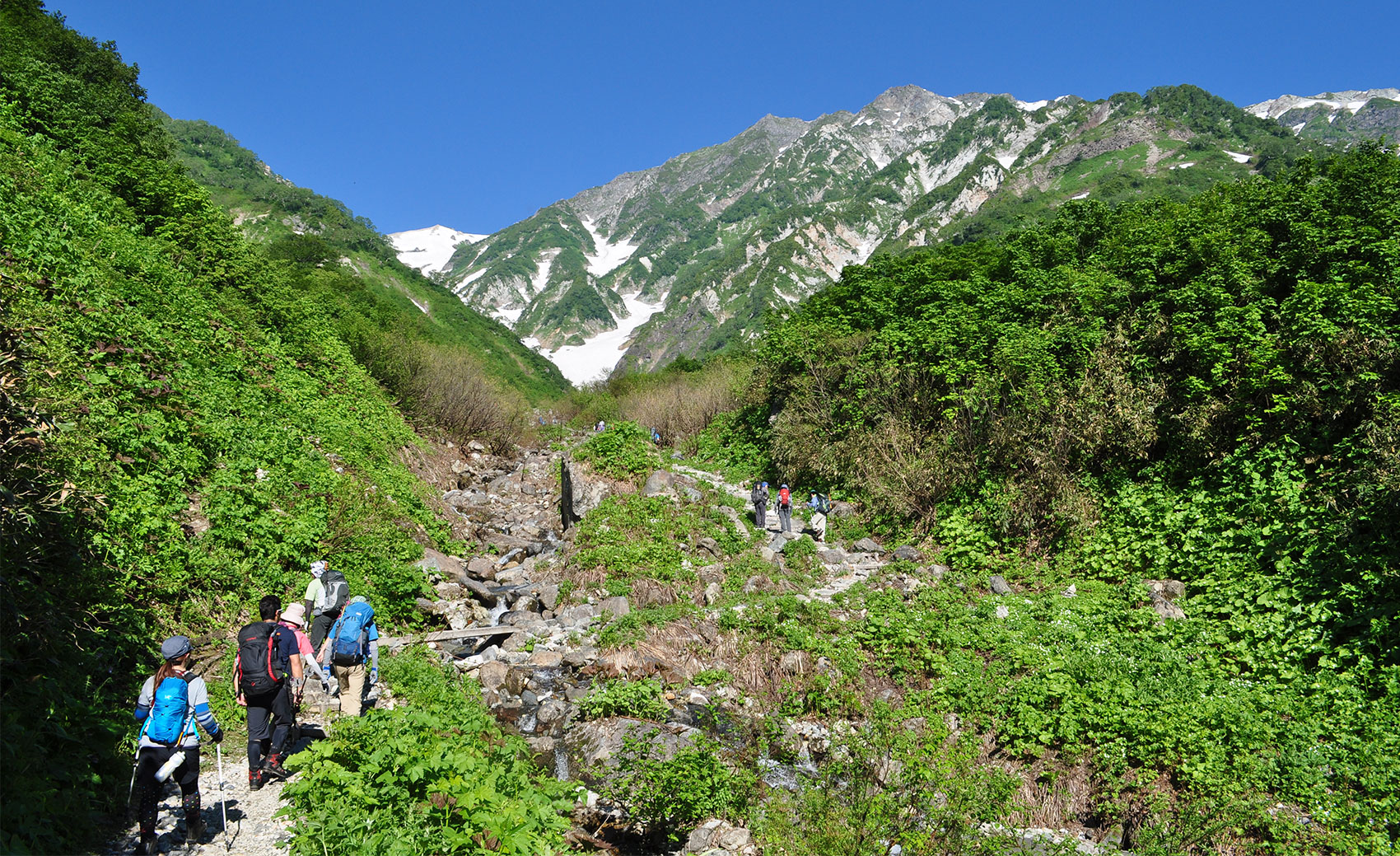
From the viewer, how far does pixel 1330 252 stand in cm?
1049

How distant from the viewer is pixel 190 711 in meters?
4.83

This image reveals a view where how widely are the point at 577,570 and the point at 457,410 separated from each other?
53.1 ft

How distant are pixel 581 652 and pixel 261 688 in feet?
16.5

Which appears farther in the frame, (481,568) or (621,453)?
(621,453)

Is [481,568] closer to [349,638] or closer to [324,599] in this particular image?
[324,599]

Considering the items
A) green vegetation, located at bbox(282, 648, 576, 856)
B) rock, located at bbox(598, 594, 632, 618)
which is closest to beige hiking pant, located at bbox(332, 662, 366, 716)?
green vegetation, located at bbox(282, 648, 576, 856)

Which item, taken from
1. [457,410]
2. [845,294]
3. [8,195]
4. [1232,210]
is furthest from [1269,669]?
[457,410]

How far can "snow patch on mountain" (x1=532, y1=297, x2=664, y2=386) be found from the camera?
5960 inches

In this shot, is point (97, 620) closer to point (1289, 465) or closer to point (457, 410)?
point (1289, 465)

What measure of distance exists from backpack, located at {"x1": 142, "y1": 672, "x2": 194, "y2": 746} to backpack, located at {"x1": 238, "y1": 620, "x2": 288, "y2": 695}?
87 centimetres

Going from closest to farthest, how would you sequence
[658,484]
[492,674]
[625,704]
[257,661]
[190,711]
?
[190,711] < [257,661] < [625,704] < [492,674] < [658,484]

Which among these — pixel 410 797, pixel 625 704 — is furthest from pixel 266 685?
pixel 625 704

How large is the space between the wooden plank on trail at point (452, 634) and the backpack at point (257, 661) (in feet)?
14.8

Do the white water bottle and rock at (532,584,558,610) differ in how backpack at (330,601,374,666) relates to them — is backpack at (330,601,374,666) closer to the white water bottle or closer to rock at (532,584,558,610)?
the white water bottle
